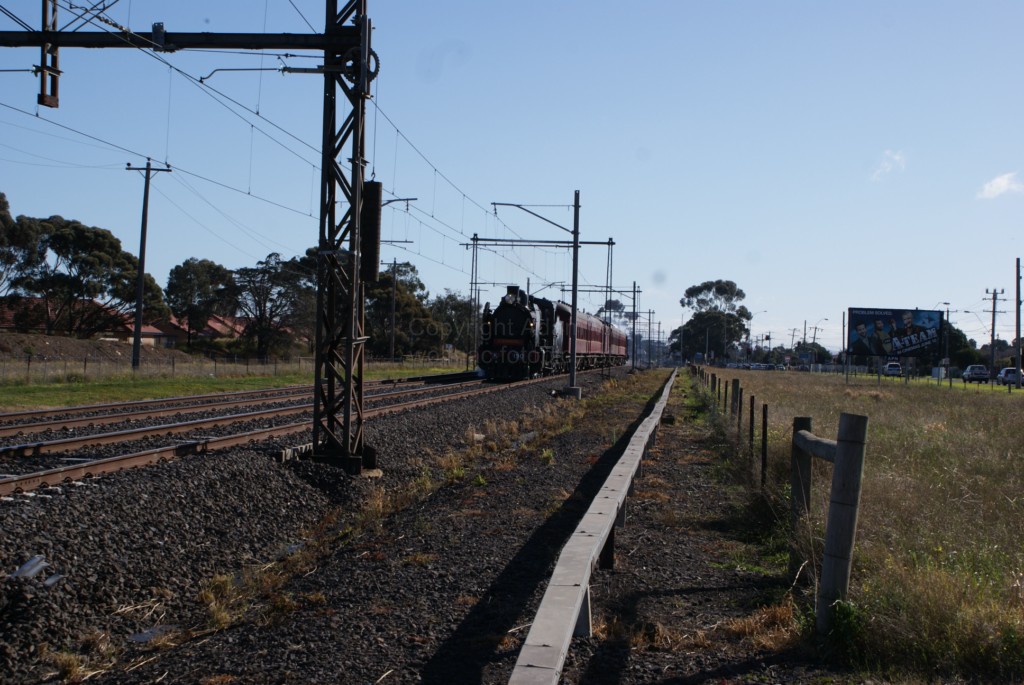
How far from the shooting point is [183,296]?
7644 cm

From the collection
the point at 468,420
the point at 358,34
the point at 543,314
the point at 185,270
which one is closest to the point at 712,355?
the point at 185,270

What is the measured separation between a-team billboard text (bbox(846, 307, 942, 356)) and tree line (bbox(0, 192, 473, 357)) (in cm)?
2192

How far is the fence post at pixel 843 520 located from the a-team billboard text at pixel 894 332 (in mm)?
48763

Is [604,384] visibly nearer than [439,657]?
No

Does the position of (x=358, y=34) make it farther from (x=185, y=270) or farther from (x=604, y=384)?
(x=185, y=270)

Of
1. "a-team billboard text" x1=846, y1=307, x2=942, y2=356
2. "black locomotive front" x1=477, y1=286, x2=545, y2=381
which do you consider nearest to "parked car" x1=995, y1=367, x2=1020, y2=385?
"a-team billboard text" x1=846, y1=307, x2=942, y2=356

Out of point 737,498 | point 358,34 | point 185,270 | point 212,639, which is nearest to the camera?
point 212,639

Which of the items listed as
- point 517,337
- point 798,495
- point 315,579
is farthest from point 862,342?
point 315,579

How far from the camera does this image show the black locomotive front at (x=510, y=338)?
3919 centimetres

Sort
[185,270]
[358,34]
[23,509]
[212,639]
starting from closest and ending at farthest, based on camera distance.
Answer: [212,639] → [23,509] → [358,34] → [185,270]

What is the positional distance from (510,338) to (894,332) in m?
24.6

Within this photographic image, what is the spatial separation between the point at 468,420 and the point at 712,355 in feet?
367

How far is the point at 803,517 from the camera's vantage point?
6.60 m

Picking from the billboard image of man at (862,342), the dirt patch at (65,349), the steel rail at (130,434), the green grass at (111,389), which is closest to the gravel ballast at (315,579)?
the steel rail at (130,434)
